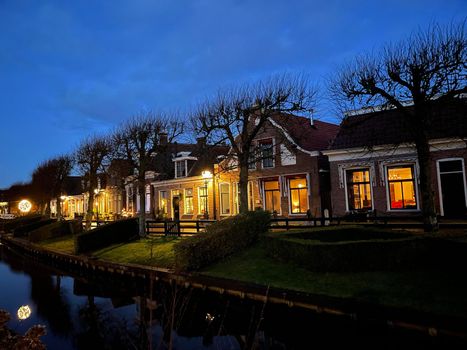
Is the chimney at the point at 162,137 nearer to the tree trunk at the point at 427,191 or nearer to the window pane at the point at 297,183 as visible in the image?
the window pane at the point at 297,183

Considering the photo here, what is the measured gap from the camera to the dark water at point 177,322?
717 cm

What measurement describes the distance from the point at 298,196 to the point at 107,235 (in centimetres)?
1257

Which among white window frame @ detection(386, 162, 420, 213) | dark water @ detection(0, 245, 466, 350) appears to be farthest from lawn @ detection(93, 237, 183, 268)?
white window frame @ detection(386, 162, 420, 213)

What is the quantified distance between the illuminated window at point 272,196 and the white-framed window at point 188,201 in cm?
889

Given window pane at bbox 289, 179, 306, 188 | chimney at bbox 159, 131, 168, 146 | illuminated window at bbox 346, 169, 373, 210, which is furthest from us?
window pane at bbox 289, 179, 306, 188

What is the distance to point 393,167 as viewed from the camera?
1905 cm

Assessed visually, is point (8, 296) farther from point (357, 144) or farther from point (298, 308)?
point (357, 144)

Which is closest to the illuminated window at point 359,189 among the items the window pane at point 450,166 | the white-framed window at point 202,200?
the window pane at point 450,166

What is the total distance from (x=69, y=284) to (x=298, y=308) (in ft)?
44.0

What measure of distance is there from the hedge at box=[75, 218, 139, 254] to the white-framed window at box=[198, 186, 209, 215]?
9.11m

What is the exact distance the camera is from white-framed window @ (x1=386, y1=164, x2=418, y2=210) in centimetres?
1849

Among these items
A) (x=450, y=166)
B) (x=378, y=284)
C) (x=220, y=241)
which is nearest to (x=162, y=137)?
(x=220, y=241)

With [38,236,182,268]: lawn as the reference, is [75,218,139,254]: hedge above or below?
above

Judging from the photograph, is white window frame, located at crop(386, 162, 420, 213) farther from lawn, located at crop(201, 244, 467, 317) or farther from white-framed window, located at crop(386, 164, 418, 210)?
lawn, located at crop(201, 244, 467, 317)
